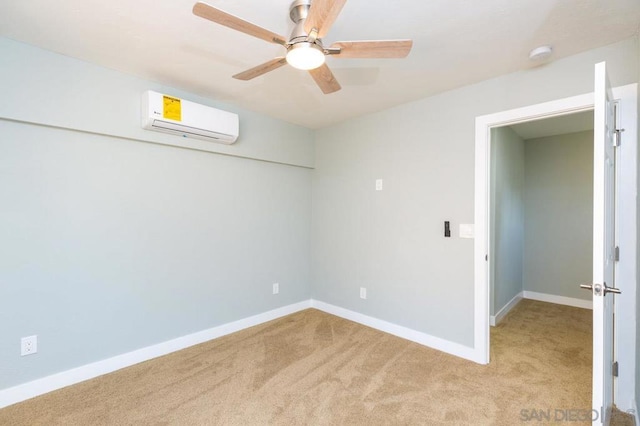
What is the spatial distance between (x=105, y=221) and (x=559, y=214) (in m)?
5.59

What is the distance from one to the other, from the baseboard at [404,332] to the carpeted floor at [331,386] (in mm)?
89

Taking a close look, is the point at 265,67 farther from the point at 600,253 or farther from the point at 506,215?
the point at 506,215

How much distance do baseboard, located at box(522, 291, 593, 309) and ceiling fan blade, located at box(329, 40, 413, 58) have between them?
4.54 meters

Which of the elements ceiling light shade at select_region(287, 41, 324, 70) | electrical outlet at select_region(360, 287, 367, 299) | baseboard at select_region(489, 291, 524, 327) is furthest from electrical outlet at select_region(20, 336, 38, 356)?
baseboard at select_region(489, 291, 524, 327)

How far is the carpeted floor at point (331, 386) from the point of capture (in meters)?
1.87

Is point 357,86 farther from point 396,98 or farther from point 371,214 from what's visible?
point 371,214

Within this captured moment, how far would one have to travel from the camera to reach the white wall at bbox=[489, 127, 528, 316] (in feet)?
11.7

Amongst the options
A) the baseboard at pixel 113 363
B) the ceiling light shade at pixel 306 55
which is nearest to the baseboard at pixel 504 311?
the baseboard at pixel 113 363

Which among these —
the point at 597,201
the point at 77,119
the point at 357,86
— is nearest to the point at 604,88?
the point at 597,201

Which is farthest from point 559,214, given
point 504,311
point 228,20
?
point 228,20

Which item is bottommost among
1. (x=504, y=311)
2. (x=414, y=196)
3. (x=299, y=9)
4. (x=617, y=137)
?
(x=504, y=311)

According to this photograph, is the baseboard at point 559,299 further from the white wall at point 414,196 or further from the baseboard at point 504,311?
the white wall at point 414,196

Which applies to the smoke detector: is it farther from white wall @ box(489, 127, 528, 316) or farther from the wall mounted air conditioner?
the wall mounted air conditioner

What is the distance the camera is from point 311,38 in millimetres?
1404
